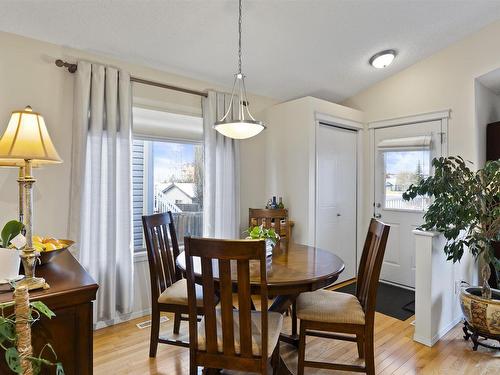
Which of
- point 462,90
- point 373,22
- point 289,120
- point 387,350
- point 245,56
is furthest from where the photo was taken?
point 289,120

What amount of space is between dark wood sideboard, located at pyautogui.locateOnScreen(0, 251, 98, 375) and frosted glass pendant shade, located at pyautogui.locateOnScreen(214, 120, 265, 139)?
4.31 ft

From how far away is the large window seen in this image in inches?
120

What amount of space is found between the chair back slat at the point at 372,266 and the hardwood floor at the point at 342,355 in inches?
21.7

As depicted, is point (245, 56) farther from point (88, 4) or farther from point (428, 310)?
point (428, 310)

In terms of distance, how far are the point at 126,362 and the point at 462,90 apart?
3.95 meters

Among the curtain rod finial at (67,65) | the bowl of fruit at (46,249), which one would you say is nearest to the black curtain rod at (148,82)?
the curtain rod finial at (67,65)

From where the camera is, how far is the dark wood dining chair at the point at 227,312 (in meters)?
1.41

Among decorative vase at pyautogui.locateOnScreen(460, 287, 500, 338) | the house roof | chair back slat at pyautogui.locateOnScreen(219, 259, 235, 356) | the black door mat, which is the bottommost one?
the black door mat

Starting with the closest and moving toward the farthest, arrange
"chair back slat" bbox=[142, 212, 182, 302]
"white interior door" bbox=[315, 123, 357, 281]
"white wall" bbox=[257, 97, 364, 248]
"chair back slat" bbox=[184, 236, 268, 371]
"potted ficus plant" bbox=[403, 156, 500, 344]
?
"chair back slat" bbox=[184, 236, 268, 371] → "chair back slat" bbox=[142, 212, 182, 302] → "potted ficus plant" bbox=[403, 156, 500, 344] → "white wall" bbox=[257, 97, 364, 248] → "white interior door" bbox=[315, 123, 357, 281]

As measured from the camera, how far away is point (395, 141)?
12.5 feet

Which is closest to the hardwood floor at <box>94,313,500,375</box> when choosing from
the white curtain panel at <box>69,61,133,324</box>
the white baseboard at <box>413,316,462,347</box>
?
the white baseboard at <box>413,316,462,347</box>

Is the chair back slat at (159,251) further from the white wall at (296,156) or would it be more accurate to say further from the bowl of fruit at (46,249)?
the white wall at (296,156)

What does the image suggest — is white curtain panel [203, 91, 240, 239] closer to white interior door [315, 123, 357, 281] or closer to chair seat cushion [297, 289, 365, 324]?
white interior door [315, 123, 357, 281]

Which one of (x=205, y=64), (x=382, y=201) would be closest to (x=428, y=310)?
(x=382, y=201)
